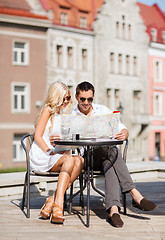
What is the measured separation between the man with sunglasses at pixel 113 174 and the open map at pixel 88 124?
231 millimetres

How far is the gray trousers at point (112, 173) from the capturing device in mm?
4777

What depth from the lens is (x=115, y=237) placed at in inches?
165

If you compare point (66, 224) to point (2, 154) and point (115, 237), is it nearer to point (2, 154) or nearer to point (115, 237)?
point (115, 237)

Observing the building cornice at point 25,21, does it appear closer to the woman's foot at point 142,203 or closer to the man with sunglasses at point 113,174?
the man with sunglasses at point 113,174

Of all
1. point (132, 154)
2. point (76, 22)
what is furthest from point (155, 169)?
point (132, 154)

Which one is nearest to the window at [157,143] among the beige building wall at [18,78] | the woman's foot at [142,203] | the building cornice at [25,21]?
the beige building wall at [18,78]

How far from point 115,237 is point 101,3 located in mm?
30199

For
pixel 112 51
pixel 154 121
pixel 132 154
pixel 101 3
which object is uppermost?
pixel 101 3

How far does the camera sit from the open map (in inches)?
189

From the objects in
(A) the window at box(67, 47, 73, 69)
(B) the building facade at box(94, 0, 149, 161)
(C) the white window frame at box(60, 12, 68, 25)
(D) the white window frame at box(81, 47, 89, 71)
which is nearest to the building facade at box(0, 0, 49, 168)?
(A) the window at box(67, 47, 73, 69)

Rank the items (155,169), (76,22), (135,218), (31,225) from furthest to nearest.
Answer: (76,22), (155,169), (135,218), (31,225)

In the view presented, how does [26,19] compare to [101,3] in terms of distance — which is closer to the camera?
[26,19]

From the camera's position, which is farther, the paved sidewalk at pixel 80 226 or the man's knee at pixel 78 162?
the man's knee at pixel 78 162

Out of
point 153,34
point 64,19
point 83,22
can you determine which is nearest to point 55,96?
point 64,19
